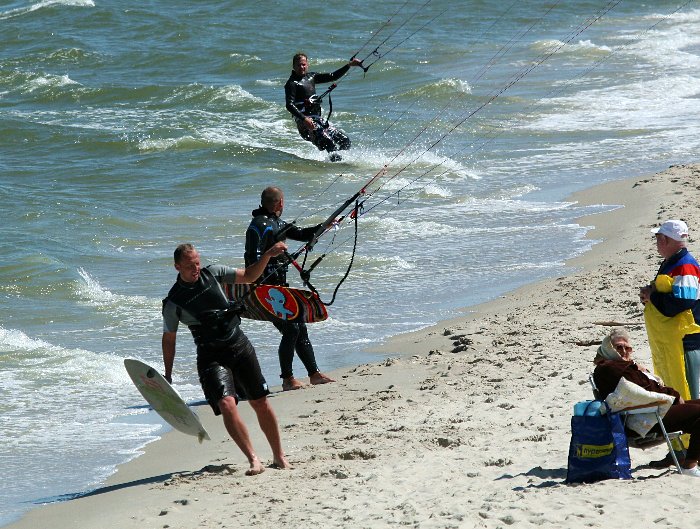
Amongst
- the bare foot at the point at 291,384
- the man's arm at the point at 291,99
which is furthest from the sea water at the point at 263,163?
the man's arm at the point at 291,99

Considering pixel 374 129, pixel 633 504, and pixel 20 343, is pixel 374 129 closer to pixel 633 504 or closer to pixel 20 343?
pixel 20 343

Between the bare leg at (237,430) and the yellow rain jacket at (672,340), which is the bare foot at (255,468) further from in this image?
the yellow rain jacket at (672,340)

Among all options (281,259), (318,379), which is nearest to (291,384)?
(318,379)

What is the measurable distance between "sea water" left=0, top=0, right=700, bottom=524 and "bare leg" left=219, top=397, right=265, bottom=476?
1082mm

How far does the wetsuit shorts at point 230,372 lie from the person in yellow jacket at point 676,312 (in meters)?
2.03

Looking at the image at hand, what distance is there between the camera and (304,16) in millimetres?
34469

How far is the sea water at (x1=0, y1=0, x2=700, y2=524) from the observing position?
9867mm

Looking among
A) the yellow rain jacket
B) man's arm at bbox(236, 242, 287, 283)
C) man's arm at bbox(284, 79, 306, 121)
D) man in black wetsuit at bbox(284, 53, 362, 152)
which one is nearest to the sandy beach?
the yellow rain jacket

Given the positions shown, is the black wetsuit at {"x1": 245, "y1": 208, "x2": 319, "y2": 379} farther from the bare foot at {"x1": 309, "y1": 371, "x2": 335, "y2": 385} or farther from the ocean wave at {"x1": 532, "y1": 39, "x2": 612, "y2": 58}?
the ocean wave at {"x1": 532, "y1": 39, "x2": 612, "y2": 58}

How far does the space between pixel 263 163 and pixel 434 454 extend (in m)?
12.9

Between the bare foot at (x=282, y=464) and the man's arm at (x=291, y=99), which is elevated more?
the man's arm at (x=291, y=99)

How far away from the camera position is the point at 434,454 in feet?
22.0

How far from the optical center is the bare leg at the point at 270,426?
22.0 ft

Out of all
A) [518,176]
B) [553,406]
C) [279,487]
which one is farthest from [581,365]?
[518,176]
